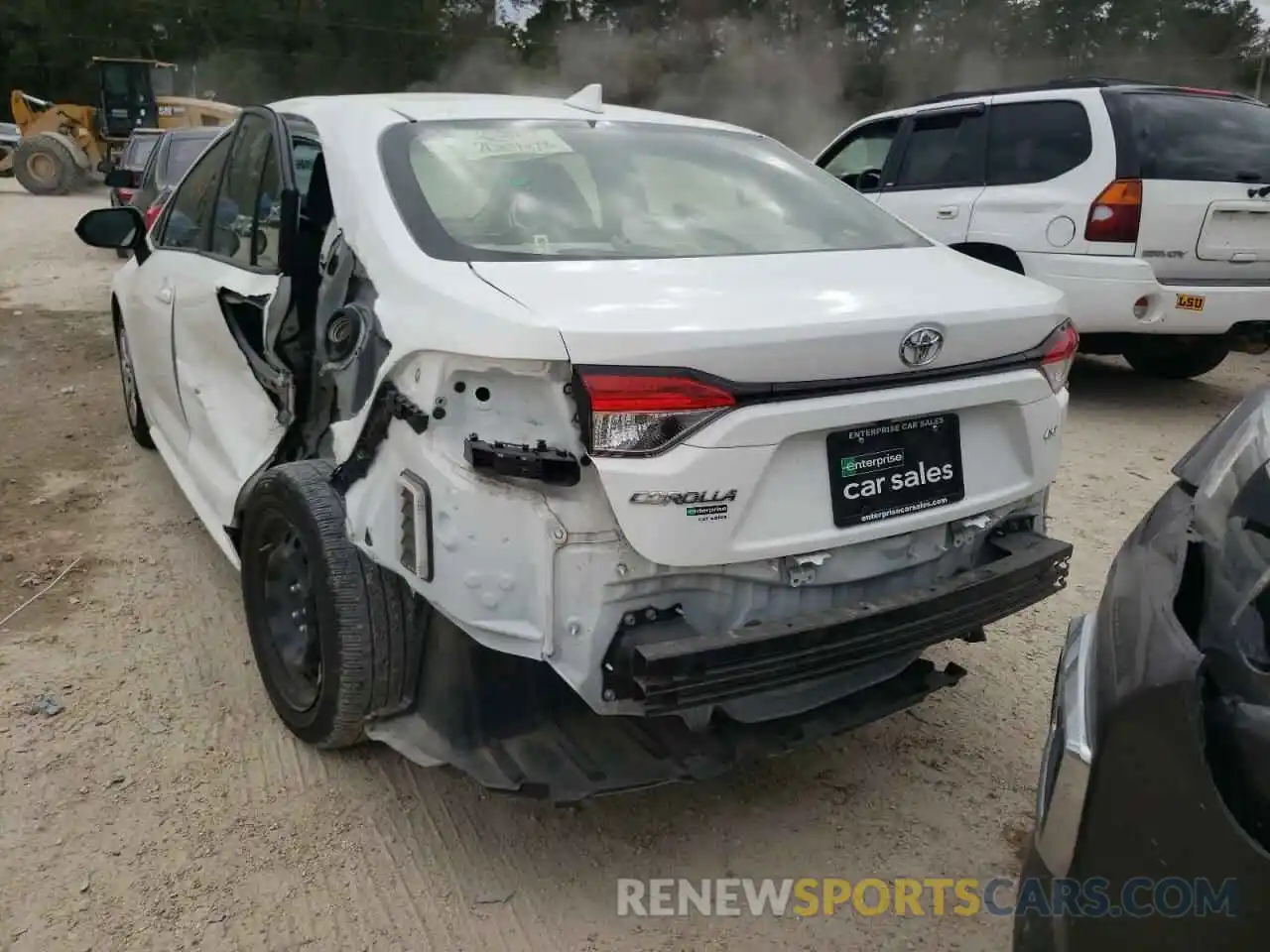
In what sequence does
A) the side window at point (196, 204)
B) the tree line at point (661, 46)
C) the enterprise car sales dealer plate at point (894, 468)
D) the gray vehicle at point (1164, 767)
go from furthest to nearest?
the tree line at point (661, 46) < the side window at point (196, 204) < the enterprise car sales dealer plate at point (894, 468) < the gray vehicle at point (1164, 767)

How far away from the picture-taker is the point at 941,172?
6965 mm

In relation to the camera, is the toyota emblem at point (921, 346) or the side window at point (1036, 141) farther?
the side window at point (1036, 141)

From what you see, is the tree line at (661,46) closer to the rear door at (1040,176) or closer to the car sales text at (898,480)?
the rear door at (1040,176)

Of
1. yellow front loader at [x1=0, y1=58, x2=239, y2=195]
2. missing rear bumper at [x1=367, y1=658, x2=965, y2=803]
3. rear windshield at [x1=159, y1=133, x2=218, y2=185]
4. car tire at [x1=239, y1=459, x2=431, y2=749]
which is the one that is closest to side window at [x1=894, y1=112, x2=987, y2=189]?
missing rear bumper at [x1=367, y1=658, x2=965, y2=803]

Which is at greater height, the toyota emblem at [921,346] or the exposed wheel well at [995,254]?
the toyota emblem at [921,346]

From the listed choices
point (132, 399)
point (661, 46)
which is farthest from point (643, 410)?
point (661, 46)

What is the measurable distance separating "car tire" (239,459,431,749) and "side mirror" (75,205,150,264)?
1.83 metres

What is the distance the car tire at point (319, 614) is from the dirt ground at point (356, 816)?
204 mm

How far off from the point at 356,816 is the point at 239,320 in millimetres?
1576

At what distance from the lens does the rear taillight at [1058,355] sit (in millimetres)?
2469

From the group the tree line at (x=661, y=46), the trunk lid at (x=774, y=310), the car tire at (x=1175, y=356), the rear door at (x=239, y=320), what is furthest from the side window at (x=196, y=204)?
the tree line at (x=661, y=46)

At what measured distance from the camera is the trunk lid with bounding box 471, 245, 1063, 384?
196cm

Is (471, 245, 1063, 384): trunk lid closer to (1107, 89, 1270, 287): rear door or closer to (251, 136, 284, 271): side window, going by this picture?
(251, 136, 284, 271): side window

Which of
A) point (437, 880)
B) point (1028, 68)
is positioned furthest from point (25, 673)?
point (1028, 68)
